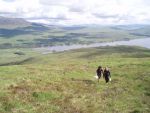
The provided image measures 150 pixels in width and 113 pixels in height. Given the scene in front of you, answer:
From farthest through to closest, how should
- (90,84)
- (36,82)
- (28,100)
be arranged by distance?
Result: (90,84), (36,82), (28,100)

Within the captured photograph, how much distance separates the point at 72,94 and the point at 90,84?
6.12m

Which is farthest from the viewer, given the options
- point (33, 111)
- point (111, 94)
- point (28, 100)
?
point (111, 94)

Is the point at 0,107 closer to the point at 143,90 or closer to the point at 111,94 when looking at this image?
the point at 111,94

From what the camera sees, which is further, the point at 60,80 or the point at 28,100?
the point at 60,80

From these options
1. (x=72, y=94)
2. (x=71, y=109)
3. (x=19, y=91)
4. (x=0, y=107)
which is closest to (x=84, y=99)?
(x=72, y=94)

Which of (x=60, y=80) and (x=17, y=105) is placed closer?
→ (x=17, y=105)

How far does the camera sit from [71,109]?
2470cm

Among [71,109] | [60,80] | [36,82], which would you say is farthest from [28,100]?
[60,80]

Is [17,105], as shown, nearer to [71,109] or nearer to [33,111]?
[33,111]

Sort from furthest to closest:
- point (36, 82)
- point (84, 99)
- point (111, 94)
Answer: point (36, 82) → point (111, 94) → point (84, 99)

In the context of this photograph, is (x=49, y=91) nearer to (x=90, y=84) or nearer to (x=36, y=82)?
(x=36, y=82)

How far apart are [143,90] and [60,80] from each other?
9314mm

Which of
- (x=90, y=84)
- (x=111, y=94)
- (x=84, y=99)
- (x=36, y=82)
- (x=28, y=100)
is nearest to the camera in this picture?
(x=28, y=100)

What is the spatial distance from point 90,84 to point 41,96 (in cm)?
878
